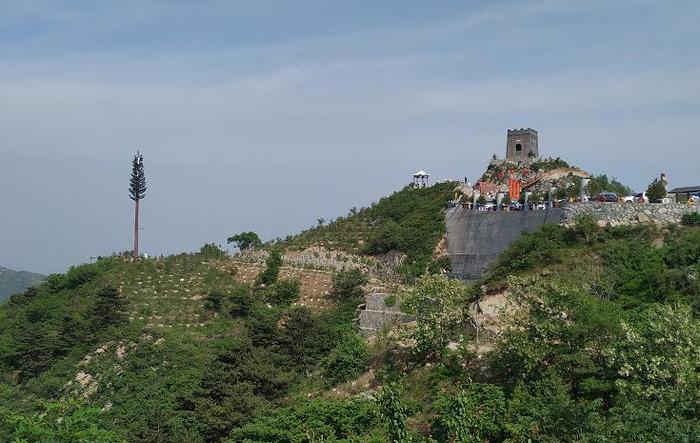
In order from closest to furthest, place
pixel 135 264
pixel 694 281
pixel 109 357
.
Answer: pixel 694 281 → pixel 109 357 → pixel 135 264

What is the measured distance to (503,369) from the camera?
19.5 metres

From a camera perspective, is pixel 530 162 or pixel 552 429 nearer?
pixel 552 429

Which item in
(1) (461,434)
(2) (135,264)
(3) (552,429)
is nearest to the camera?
(3) (552,429)

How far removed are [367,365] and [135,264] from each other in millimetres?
17697

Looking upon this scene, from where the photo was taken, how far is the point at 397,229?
37000 millimetres

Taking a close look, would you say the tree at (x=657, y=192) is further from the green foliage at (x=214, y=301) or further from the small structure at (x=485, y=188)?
the green foliage at (x=214, y=301)

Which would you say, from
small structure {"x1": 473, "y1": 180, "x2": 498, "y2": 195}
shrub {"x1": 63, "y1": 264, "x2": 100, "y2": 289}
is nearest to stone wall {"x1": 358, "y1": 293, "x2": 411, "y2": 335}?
small structure {"x1": 473, "y1": 180, "x2": 498, "y2": 195}

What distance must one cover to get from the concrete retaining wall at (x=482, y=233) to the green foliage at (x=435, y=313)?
7775 mm

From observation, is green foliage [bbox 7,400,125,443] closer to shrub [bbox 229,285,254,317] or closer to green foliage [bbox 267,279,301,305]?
shrub [bbox 229,285,254,317]

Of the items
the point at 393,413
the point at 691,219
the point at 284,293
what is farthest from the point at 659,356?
the point at 284,293

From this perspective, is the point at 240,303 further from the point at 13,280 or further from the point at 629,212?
the point at 13,280

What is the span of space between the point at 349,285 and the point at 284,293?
2853 millimetres

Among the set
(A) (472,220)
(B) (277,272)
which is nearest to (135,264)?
(B) (277,272)

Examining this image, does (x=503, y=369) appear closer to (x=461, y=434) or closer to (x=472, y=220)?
(x=461, y=434)
